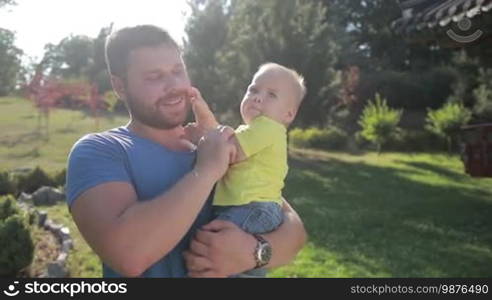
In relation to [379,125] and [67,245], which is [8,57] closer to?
[67,245]

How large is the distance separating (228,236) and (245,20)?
1699 cm

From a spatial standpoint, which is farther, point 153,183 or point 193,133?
point 193,133

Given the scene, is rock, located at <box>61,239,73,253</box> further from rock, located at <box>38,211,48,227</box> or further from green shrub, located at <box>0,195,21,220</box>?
rock, located at <box>38,211,48,227</box>

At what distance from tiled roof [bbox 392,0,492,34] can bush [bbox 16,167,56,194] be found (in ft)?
31.3

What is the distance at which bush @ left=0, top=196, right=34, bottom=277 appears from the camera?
5.99 meters

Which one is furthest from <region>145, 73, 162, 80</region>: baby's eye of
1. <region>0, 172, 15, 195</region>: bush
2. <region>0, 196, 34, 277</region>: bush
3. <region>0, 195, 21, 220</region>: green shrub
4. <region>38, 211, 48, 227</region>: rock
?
<region>0, 172, 15, 195</region>: bush

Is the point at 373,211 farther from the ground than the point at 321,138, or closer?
closer

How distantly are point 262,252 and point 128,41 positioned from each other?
2.72ft

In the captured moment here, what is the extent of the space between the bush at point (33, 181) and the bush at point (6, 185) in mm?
364

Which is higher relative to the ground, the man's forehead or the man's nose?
the man's forehead

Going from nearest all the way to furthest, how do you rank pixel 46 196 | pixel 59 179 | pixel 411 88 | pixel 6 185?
pixel 46 196 → pixel 6 185 → pixel 59 179 → pixel 411 88

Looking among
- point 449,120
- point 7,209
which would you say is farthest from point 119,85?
point 449,120

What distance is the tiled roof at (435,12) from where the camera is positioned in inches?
157

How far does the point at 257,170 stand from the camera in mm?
2066
